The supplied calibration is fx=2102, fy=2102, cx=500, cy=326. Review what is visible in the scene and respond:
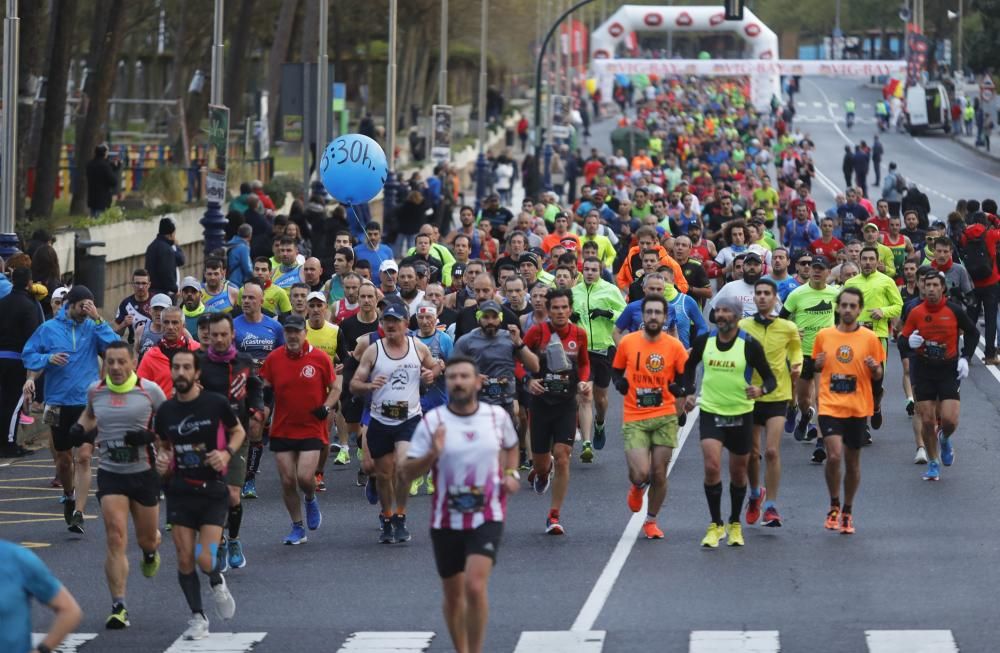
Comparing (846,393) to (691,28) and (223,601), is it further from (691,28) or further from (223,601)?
(691,28)

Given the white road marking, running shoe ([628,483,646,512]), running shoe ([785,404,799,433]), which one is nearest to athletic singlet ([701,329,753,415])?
running shoe ([628,483,646,512])

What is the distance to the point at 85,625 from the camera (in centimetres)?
1219

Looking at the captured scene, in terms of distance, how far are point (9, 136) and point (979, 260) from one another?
11.5 m

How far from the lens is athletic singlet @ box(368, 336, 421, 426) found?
14508 mm

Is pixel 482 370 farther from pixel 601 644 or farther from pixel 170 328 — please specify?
pixel 601 644

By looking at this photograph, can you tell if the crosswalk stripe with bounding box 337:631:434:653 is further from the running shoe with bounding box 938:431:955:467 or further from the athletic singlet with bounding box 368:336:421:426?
the running shoe with bounding box 938:431:955:467

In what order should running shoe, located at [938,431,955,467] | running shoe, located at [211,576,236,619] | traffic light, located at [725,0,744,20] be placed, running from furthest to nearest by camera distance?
traffic light, located at [725,0,744,20] → running shoe, located at [938,431,955,467] → running shoe, located at [211,576,236,619]

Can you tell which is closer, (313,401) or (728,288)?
(313,401)

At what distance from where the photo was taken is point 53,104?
3161 cm

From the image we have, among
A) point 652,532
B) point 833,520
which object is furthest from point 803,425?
point 652,532

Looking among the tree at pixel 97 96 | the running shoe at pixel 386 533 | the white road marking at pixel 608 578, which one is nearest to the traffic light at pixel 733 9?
the tree at pixel 97 96

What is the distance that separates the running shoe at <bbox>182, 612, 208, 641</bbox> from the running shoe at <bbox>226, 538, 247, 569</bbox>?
203 centimetres

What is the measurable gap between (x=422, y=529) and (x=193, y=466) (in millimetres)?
3684

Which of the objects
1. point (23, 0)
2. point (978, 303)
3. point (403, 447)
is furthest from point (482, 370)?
point (23, 0)
